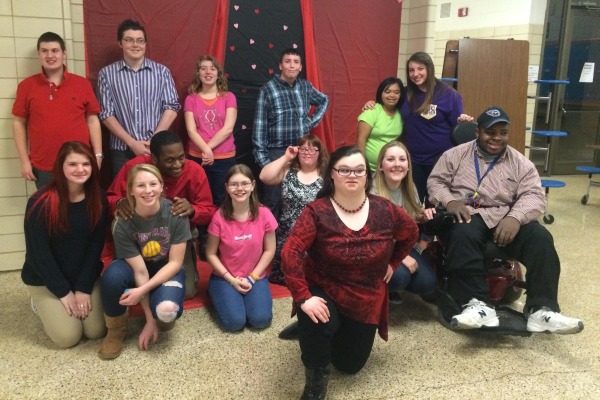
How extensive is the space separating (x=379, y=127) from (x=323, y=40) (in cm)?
96

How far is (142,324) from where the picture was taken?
249cm

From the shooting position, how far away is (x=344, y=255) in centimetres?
189

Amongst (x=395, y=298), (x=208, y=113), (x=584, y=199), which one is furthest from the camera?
(x=584, y=199)

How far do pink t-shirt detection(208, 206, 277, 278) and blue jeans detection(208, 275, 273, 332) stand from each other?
0.10 m

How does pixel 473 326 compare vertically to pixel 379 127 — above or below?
below

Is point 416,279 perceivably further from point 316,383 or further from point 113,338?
point 113,338

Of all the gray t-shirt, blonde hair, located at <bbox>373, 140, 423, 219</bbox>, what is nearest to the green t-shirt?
blonde hair, located at <bbox>373, 140, 423, 219</bbox>

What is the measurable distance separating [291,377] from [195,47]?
7.40 feet

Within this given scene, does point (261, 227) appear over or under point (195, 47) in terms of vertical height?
under

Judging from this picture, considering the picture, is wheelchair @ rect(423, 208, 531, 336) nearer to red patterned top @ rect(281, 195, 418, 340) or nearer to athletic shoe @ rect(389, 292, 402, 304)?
athletic shoe @ rect(389, 292, 402, 304)

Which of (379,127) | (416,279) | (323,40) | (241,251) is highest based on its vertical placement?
(323,40)

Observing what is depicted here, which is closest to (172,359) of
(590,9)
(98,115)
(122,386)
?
(122,386)

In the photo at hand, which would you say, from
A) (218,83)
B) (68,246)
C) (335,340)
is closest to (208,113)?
(218,83)

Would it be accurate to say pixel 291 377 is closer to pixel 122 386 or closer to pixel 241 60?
pixel 122 386
